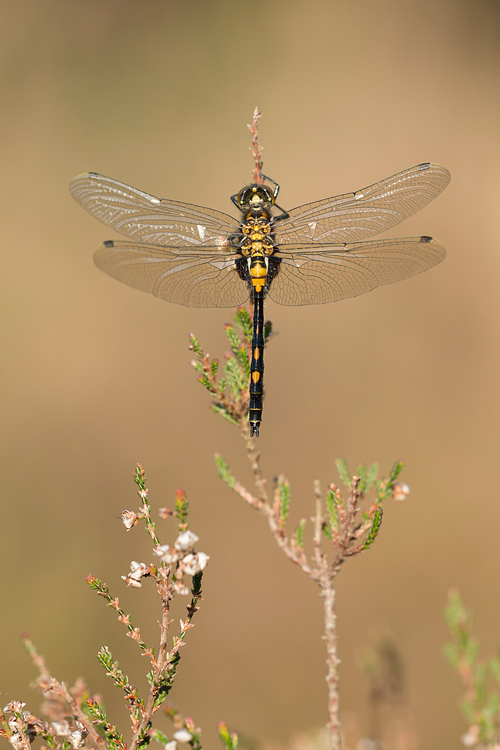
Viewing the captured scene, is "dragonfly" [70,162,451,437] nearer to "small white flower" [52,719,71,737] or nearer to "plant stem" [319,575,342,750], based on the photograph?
"plant stem" [319,575,342,750]

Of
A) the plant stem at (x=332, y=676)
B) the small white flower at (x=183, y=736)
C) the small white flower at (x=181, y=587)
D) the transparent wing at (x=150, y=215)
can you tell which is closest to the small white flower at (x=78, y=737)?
the small white flower at (x=183, y=736)

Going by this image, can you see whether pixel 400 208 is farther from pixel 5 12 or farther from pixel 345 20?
pixel 5 12

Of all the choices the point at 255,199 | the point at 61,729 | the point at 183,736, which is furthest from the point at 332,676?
the point at 255,199

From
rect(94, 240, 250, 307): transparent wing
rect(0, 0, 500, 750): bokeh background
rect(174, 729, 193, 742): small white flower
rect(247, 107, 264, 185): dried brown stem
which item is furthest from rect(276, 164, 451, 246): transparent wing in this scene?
rect(0, 0, 500, 750): bokeh background

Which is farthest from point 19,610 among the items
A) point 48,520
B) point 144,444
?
point 144,444

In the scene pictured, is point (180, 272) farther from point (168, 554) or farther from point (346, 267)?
point (168, 554)

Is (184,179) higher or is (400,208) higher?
(184,179)
